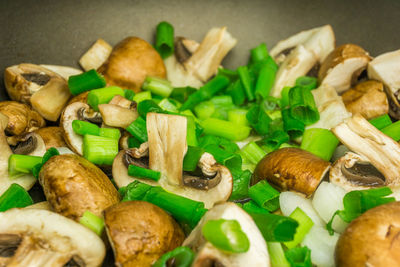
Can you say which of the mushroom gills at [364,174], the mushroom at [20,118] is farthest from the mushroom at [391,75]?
the mushroom at [20,118]

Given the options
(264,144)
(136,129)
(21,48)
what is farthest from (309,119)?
(21,48)

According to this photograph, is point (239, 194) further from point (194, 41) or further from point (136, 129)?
point (194, 41)

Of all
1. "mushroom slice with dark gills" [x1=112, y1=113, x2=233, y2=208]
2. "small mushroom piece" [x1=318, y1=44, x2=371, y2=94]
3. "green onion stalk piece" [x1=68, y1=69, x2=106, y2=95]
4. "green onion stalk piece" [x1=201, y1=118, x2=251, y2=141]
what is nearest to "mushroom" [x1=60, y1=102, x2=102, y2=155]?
"green onion stalk piece" [x1=68, y1=69, x2=106, y2=95]

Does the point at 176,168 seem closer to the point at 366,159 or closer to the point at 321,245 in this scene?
the point at 321,245

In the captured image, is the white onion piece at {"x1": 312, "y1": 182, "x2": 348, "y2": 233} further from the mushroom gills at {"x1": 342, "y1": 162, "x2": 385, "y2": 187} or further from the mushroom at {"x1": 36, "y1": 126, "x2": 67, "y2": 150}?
the mushroom at {"x1": 36, "y1": 126, "x2": 67, "y2": 150}

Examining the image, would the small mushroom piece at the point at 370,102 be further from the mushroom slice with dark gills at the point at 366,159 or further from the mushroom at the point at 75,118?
the mushroom at the point at 75,118
